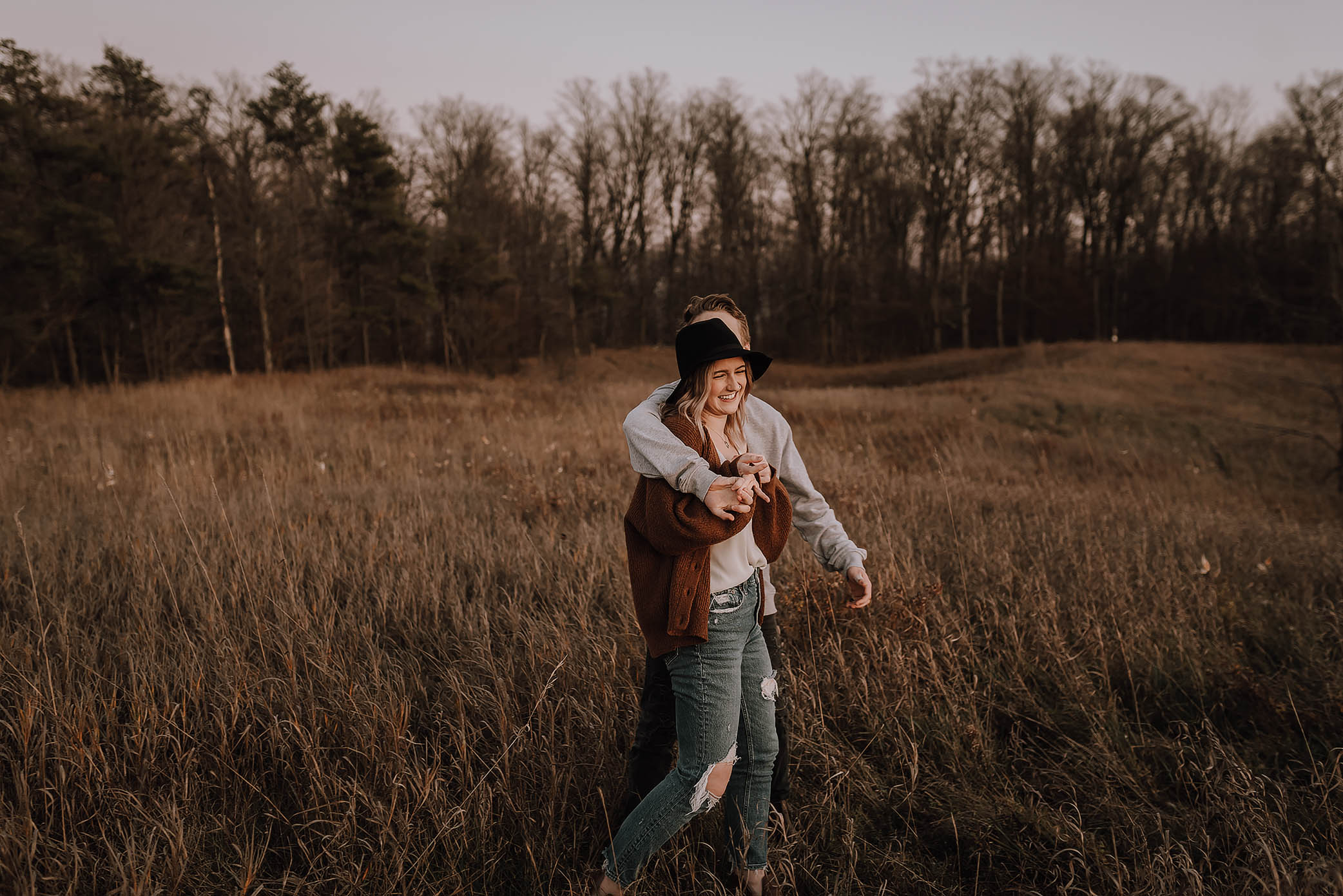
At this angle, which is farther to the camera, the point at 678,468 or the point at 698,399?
the point at 698,399

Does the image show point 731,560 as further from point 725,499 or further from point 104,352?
point 104,352

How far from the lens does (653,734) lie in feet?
6.47

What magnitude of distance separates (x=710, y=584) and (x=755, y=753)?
0.56 m

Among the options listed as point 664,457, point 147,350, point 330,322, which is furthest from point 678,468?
point 330,322

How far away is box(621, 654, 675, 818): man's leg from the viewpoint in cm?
192

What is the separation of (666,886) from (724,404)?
144 cm

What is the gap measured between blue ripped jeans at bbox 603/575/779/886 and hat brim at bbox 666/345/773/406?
0.54m

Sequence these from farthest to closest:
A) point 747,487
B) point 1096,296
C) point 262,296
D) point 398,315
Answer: point 1096,296
point 398,315
point 262,296
point 747,487

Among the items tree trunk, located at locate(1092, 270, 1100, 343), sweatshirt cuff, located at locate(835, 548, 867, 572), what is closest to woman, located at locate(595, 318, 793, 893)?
sweatshirt cuff, located at locate(835, 548, 867, 572)

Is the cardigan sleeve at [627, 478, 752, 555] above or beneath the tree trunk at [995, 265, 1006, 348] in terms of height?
beneath

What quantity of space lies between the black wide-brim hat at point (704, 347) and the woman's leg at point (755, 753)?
72 centimetres

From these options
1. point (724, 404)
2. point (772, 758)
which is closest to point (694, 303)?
point (724, 404)

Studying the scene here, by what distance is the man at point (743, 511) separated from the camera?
1.62m

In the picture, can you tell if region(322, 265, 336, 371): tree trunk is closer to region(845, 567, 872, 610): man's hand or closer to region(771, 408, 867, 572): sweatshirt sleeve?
region(771, 408, 867, 572): sweatshirt sleeve
